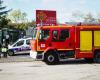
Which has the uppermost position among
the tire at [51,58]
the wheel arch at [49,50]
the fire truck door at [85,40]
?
the fire truck door at [85,40]

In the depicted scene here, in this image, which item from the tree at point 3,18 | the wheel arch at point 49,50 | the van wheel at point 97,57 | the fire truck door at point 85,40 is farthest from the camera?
the tree at point 3,18

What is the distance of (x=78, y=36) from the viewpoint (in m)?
27.3

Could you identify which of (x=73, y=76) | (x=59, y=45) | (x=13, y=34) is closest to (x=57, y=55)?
(x=59, y=45)

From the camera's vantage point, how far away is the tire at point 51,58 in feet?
87.3

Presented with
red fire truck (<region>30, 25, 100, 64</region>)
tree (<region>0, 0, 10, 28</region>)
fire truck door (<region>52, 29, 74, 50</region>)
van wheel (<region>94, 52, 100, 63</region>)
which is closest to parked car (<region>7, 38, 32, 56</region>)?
red fire truck (<region>30, 25, 100, 64</region>)

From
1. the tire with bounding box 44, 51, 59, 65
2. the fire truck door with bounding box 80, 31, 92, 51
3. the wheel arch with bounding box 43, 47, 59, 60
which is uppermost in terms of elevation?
the fire truck door with bounding box 80, 31, 92, 51

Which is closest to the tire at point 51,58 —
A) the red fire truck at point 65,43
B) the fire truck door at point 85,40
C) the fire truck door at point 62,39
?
the red fire truck at point 65,43

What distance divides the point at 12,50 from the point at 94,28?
45.8 feet

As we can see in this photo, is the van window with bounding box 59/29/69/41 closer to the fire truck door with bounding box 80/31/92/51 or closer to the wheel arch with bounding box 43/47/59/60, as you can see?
the wheel arch with bounding box 43/47/59/60

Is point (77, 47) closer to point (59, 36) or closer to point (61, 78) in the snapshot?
point (59, 36)

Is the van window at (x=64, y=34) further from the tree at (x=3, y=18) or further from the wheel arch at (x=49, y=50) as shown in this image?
the tree at (x=3, y=18)

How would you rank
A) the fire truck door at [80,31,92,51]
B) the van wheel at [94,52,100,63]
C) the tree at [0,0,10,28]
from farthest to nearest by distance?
the tree at [0,0,10,28] < the van wheel at [94,52,100,63] < the fire truck door at [80,31,92,51]

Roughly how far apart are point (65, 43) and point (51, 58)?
1387 mm

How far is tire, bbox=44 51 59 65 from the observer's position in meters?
26.6
